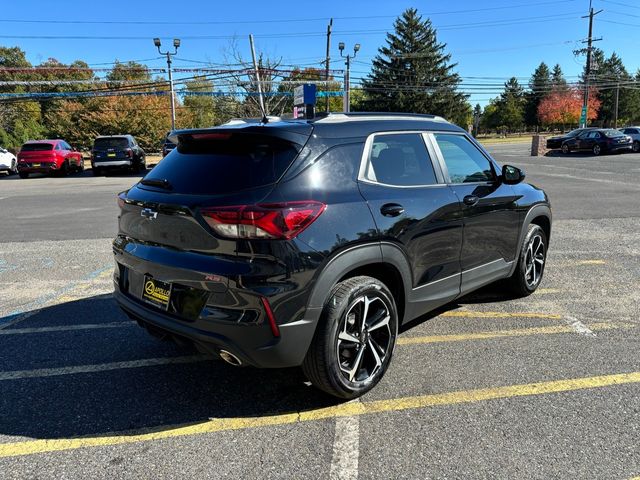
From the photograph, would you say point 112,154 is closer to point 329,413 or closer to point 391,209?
point 391,209

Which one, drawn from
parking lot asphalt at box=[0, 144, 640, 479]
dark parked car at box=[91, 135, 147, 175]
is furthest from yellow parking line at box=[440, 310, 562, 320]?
dark parked car at box=[91, 135, 147, 175]

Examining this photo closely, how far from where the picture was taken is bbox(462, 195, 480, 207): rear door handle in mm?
3841

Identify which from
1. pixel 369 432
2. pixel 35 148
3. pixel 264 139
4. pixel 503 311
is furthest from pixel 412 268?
pixel 35 148

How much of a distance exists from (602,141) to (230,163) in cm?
3378

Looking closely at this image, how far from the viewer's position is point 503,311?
470 cm

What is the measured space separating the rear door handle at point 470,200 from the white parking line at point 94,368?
7.70 feet

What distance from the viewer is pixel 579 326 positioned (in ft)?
14.2

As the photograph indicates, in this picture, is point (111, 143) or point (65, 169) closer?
point (111, 143)

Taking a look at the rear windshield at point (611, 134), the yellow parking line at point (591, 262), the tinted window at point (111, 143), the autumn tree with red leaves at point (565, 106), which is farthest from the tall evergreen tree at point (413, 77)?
the yellow parking line at point (591, 262)

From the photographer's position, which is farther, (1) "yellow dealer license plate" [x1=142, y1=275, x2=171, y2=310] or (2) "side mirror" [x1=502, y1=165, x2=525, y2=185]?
(2) "side mirror" [x1=502, y1=165, x2=525, y2=185]

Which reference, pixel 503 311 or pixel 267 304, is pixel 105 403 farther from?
pixel 503 311

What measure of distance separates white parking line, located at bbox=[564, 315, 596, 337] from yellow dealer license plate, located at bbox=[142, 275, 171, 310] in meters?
3.39

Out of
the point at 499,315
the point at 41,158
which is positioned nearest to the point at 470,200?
the point at 499,315

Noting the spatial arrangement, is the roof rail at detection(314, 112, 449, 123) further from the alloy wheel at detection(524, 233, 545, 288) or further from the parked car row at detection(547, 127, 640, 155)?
the parked car row at detection(547, 127, 640, 155)
